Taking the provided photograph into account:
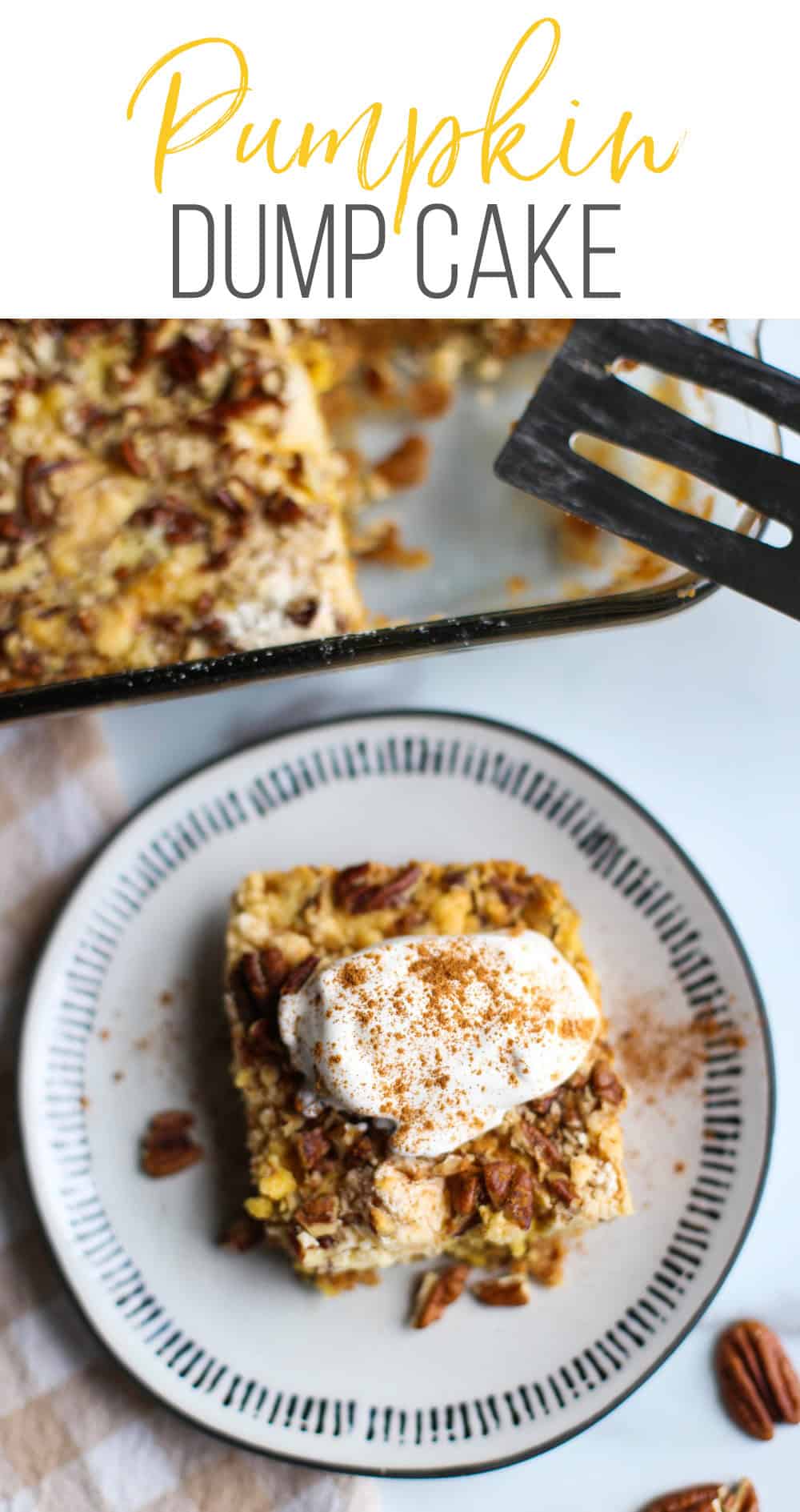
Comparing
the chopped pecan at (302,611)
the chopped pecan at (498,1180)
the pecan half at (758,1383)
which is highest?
the chopped pecan at (302,611)

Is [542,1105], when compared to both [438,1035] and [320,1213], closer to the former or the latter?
[438,1035]

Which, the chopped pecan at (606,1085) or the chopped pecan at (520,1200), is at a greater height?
the chopped pecan at (606,1085)

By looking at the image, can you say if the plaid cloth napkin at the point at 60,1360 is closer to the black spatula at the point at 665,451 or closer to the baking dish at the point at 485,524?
the baking dish at the point at 485,524

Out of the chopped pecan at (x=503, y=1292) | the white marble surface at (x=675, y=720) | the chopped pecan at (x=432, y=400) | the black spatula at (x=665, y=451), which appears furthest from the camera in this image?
the chopped pecan at (x=432, y=400)

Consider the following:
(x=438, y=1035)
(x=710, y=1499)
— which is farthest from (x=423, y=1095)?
(x=710, y=1499)

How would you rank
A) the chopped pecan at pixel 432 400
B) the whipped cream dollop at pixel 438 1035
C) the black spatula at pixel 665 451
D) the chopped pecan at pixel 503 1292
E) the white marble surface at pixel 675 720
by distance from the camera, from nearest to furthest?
the whipped cream dollop at pixel 438 1035
the black spatula at pixel 665 451
the chopped pecan at pixel 503 1292
the white marble surface at pixel 675 720
the chopped pecan at pixel 432 400
